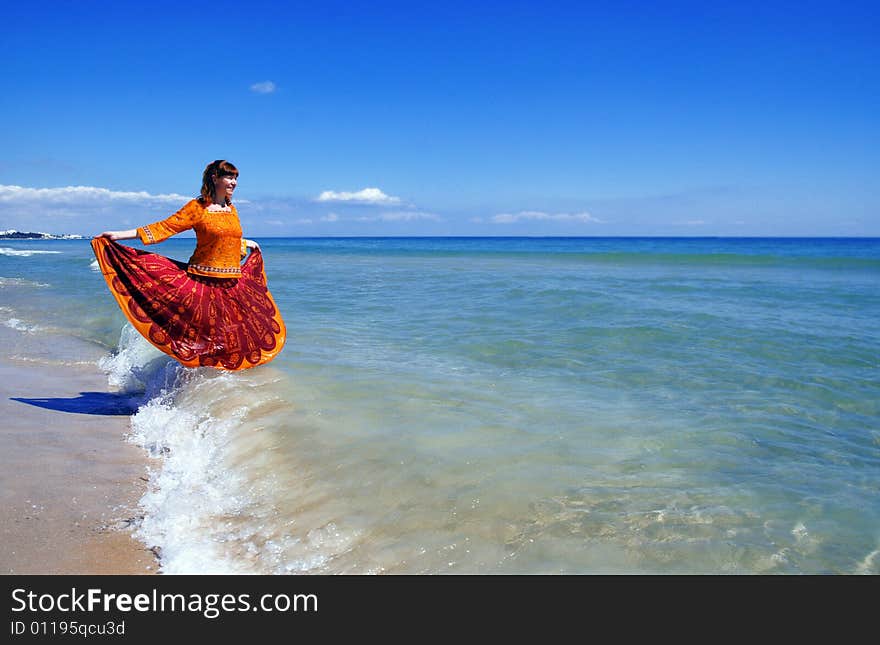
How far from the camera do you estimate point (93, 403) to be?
6.05m

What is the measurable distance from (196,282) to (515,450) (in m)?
3.49

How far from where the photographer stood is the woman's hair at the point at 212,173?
5379mm

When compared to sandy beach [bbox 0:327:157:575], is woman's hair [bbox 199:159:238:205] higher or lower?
higher

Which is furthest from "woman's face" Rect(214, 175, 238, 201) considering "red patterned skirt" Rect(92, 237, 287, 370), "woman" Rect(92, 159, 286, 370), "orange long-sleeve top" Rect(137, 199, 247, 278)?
"red patterned skirt" Rect(92, 237, 287, 370)

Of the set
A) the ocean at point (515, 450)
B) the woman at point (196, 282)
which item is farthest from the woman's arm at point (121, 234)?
the ocean at point (515, 450)

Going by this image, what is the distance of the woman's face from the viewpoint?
17.7 ft

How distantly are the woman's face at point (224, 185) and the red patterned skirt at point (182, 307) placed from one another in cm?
80

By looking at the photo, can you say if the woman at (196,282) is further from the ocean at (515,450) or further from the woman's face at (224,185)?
the ocean at (515,450)

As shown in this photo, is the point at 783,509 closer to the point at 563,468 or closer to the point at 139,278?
the point at 563,468

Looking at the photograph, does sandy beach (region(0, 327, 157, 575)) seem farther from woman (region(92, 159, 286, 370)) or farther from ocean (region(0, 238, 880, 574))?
woman (region(92, 159, 286, 370))

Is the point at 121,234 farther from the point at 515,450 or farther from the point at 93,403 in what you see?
the point at 515,450

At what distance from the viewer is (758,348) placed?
25.7 ft
